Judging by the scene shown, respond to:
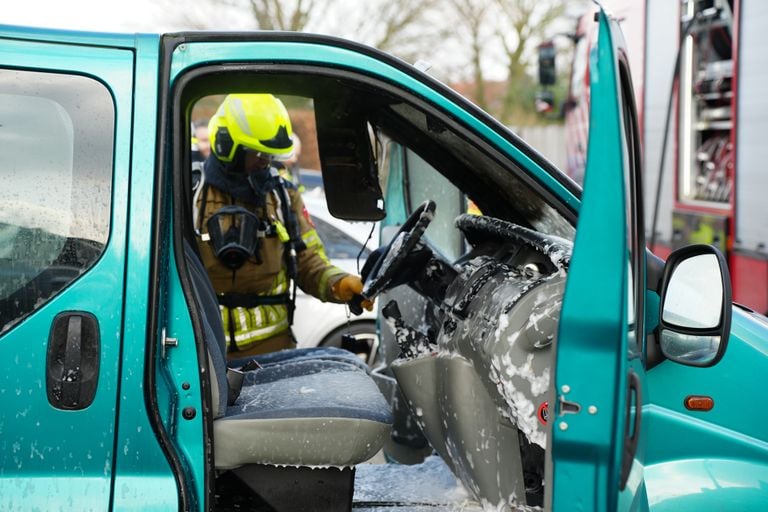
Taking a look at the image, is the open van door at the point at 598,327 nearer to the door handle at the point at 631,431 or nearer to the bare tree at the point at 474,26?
the door handle at the point at 631,431

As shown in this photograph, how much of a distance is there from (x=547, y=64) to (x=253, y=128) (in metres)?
6.27

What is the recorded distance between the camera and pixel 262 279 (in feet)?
13.1

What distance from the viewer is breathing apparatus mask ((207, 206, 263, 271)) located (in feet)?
12.0

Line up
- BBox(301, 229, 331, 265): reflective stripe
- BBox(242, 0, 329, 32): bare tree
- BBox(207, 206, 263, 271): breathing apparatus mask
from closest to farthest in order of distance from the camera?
BBox(207, 206, 263, 271): breathing apparatus mask → BBox(301, 229, 331, 265): reflective stripe → BBox(242, 0, 329, 32): bare tree

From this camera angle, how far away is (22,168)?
204cm

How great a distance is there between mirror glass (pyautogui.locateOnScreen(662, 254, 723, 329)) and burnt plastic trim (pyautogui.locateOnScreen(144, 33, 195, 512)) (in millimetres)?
1174

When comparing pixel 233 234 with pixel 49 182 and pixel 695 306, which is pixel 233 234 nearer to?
pixel 49 182

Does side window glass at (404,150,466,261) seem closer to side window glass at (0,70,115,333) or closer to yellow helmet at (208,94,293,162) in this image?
yellow helmet at (208,94,293,162)

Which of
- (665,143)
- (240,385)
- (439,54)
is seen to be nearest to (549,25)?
(439,54)

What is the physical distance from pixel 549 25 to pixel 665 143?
49.3 feet

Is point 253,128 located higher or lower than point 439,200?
higher

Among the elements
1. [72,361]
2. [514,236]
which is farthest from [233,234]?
[72,361]

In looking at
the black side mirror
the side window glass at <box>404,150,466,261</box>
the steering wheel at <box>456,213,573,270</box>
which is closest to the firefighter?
the side window glass at <box>404,150,466,261</box>

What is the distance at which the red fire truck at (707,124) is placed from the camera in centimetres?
606
